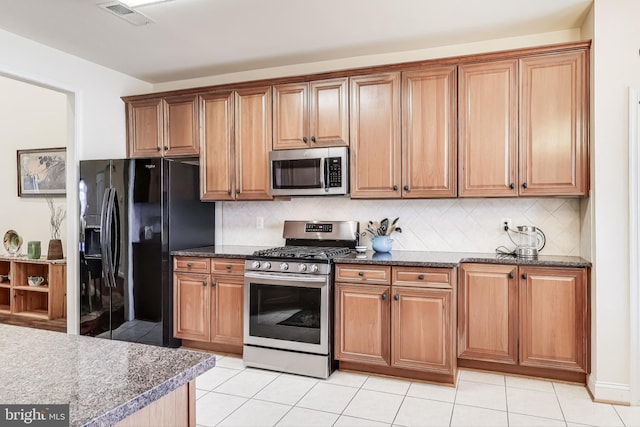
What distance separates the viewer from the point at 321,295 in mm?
3229

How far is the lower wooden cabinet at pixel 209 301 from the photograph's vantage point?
3.63m

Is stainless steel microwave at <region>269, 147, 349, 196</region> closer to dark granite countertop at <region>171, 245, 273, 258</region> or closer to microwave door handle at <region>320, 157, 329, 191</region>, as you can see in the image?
microwave door handle at <region>320, 157, 329, 191</region>

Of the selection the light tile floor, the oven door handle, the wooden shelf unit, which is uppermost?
the oven door handle

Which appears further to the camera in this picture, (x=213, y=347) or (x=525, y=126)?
(x=213, y=347)

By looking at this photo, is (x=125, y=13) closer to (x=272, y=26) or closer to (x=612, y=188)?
(x=272, y=26)

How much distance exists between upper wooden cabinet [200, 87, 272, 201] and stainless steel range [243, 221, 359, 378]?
30.0 inches

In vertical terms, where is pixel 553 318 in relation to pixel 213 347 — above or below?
above

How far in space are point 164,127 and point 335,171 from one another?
72.9 inches

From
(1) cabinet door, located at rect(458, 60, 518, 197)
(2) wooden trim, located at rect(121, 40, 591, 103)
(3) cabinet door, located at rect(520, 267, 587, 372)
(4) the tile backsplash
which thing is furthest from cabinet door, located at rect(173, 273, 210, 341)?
(3) cabinet door, located at rect(520, 267, 587, 372)

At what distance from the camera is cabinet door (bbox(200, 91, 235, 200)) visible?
3957 millimetres

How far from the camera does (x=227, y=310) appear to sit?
12.0ft

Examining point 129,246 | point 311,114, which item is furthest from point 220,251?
point 311,114

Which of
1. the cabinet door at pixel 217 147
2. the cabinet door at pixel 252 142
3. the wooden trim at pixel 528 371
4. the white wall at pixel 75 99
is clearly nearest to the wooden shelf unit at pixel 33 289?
the white wall at pixel 75 99

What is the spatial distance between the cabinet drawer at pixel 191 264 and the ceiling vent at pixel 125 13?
1.93m
